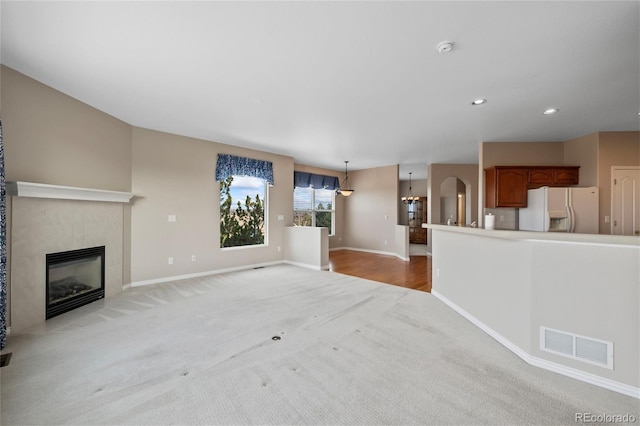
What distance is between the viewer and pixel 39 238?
2977 millimetres

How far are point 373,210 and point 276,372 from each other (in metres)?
6.89

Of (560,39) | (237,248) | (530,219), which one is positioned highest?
(560,39)

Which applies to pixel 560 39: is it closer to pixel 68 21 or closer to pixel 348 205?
pixel 68 21

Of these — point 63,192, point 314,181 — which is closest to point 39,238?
point 63,192

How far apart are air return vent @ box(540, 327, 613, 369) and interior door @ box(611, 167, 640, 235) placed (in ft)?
12.1

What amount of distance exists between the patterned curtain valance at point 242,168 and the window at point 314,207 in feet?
6.43

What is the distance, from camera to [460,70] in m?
2.56

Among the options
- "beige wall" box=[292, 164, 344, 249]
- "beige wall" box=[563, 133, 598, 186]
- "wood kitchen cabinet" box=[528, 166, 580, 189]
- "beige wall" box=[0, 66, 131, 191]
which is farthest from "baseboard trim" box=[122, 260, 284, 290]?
"beige wall" box=[563, 133, 598, 186]

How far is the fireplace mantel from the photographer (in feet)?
8.80

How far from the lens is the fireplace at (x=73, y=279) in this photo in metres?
3.16

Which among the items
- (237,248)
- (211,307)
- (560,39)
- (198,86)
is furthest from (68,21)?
(237,248)

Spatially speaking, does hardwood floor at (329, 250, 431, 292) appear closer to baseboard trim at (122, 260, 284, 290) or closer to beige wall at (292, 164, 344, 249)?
beige wall at (292, 164, 344, 249)

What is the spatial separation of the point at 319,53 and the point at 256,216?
4351 mm

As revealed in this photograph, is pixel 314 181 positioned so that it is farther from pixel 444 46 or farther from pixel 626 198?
pixel 626 198
